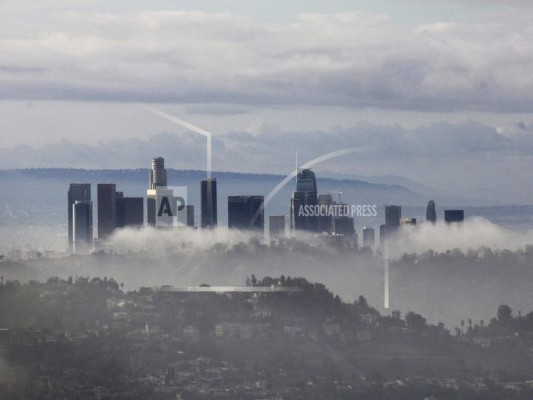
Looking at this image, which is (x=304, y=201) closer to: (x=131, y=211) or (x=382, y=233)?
(x=382, y=233)

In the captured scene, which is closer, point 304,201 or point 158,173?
point 304,201

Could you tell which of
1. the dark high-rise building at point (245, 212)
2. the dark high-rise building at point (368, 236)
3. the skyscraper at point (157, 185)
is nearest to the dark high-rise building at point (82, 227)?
the skyscraper at point (157, 185)

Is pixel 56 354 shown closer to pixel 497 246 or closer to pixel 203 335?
pixel 203 335

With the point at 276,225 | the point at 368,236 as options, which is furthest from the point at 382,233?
the point at 276,225

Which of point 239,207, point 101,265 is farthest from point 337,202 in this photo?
point 101,265

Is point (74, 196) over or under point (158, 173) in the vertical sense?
under
